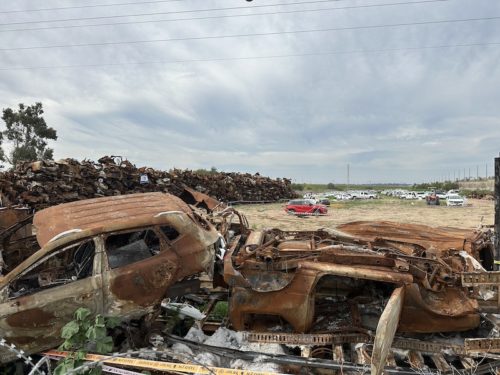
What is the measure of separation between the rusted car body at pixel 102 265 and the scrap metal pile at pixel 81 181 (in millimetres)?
7711

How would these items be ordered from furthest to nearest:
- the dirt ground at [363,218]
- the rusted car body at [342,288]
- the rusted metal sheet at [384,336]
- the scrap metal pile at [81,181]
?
1. the dirt ground at [363,218]
2. the scrap metal pile at [81,181]
3. the rusted car body at [342,288]
4. the rusted metal sheet at [384,336]

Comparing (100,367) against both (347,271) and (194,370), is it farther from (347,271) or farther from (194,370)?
Result: (347,271)

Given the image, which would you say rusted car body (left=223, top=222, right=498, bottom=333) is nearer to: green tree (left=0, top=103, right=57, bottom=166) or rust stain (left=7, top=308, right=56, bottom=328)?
rust stain (left=7, top=308, right=56, bottom=328)

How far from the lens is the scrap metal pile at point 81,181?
13.4 metres

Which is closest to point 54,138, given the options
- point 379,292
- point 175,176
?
point 175,176

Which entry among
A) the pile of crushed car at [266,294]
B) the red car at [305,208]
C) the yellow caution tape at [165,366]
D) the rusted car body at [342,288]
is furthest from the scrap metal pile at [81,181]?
the rusted car body at [342,288]

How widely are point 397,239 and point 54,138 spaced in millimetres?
42094

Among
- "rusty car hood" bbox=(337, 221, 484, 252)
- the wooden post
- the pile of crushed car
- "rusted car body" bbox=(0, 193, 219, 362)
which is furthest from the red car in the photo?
"rusted car body" bbox=(0, 193, 219, 362)

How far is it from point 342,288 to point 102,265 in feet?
9.14

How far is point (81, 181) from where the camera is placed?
15570mm

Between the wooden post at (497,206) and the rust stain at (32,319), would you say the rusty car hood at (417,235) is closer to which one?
the wooden post at (497,206)

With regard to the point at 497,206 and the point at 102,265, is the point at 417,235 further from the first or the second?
the point at 102,265

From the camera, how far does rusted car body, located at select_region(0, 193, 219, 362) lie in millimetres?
3406

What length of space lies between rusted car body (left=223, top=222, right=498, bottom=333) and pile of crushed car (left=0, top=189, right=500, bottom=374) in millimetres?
11
